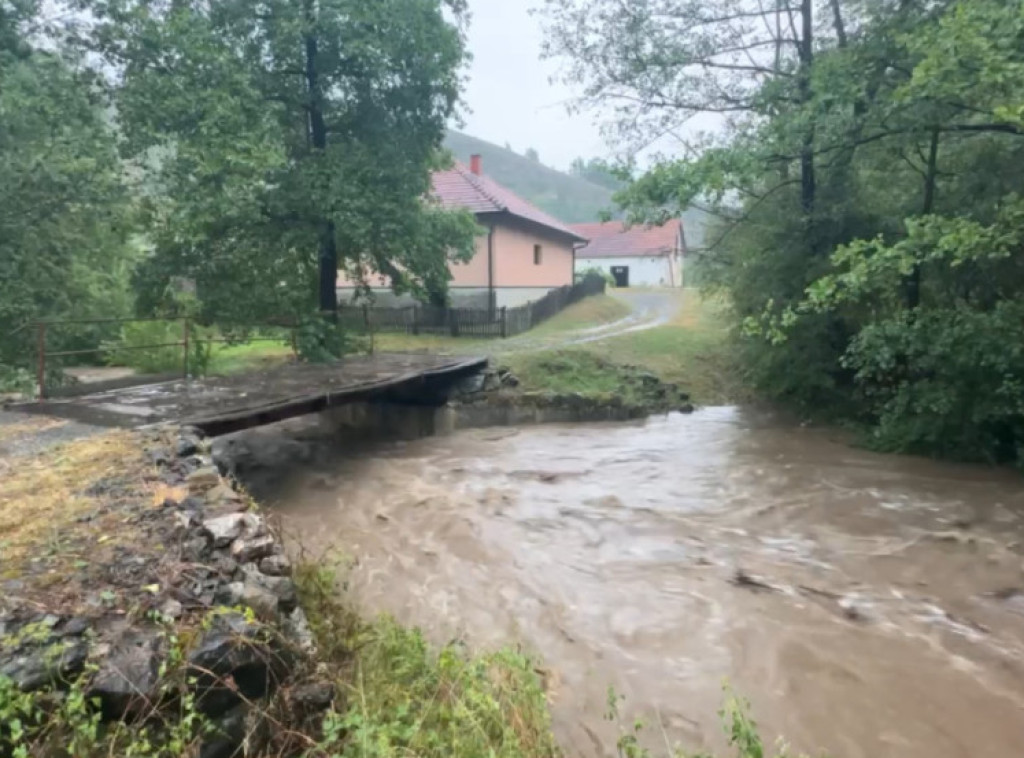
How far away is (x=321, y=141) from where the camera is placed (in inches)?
524

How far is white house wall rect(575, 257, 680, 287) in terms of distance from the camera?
47000 millimetres

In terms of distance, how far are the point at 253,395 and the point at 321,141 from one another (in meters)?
5.97

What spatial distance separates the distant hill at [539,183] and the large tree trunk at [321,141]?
80.6 metres

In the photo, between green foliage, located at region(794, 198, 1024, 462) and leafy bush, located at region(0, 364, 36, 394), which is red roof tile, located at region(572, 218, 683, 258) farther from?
leafy bush, located at region(0, 364, 36, 394)

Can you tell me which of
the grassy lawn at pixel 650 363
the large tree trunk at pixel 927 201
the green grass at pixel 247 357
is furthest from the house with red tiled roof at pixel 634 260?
the large tree trunk at pixel 927 201

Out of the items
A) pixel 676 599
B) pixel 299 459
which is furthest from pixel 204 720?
pixel 299 459

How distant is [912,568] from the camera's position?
6.55 m

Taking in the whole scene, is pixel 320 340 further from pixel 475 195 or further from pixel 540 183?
pixel 540 183

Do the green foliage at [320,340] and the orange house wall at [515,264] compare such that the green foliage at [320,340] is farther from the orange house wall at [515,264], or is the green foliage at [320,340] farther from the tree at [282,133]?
the orange house wall at [515,264]

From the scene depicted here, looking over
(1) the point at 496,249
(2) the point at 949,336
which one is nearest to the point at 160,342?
(1) the point at 496,249

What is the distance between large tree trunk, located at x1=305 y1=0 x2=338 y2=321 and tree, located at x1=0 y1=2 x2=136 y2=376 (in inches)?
130

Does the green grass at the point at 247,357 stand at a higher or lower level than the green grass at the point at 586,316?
lower

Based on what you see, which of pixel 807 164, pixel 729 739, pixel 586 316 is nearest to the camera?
pixel 729 739

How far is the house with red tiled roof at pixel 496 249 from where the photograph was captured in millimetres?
23953
